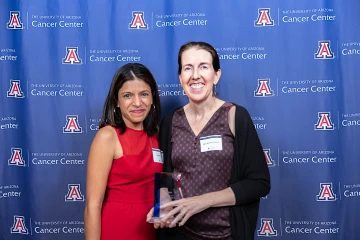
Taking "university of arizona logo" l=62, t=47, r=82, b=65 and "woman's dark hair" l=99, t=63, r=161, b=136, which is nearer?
"woman's dark hair" l=99, t=63, r=161, b=136

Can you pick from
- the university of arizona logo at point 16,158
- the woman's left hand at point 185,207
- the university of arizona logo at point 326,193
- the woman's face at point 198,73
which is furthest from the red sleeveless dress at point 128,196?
the university of arizona logo at point 326,193

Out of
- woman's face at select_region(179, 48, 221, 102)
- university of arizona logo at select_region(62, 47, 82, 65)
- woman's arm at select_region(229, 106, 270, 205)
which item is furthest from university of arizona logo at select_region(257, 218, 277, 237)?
university of arizona logo at select_region(62, 47, 82, 65)

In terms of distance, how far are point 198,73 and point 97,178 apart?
693 millimetres

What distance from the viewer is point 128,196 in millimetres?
1974

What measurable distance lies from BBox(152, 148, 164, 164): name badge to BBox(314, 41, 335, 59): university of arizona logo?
144 cm

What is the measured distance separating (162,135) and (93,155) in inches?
14.9

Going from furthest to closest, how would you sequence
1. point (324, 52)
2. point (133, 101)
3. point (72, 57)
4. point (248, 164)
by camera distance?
point (72, 57) → point (324, 52) → point (133, 101) → point (248, 164)

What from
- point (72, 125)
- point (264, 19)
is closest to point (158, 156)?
point (72, 125)

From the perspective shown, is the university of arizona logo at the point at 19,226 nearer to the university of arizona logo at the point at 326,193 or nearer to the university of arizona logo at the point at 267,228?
the university of arizona logo at the point at 267,228

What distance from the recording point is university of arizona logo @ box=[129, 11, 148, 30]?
2.94m

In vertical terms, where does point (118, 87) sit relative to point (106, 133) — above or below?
above

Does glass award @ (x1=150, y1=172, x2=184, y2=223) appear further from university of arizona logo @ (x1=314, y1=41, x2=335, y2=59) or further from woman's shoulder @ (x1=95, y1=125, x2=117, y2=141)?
university of arizona logo @ (x1=314, y1=41, x2=335, y2=59)

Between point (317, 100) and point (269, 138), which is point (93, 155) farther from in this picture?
point (317, 100)

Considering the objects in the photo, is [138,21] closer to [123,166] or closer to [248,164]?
[123,166]
